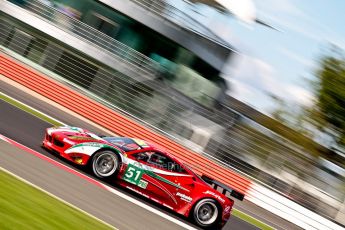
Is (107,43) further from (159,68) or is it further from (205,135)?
(205,135)

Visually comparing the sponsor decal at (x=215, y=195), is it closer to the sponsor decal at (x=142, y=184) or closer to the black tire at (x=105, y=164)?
the sponsor decal at (x=142, y=184)

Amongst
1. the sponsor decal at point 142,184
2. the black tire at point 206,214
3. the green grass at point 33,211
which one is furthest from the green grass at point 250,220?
the green grass at point 33,211

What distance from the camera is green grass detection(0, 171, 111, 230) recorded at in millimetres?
6258

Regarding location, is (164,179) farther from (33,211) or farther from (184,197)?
(33,211)

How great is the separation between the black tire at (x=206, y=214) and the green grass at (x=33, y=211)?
16.0ft

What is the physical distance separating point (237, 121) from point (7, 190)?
15412 mm

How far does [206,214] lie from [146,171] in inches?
61.3

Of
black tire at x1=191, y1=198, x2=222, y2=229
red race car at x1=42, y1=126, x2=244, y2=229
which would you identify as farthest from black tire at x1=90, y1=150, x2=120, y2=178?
black tire at x1=191, y1=198, x2=222, y2=229

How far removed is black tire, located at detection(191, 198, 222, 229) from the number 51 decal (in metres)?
1.20

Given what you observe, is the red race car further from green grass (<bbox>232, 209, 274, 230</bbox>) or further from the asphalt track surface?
green grass (<bbox>232, 209, 274, 230</bbox>)

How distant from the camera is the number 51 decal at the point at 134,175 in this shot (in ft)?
41.1

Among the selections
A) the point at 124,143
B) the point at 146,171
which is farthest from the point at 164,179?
the point at 124,143

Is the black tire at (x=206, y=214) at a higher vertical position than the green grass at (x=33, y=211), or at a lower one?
higher

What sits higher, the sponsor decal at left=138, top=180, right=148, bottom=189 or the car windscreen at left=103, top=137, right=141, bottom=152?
the car windscreen at left=103, top=137, right=141, bottom=152
